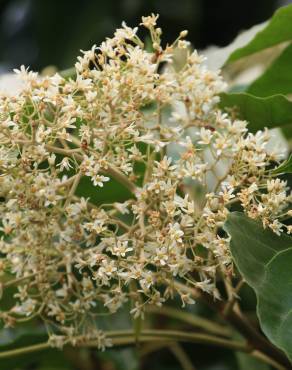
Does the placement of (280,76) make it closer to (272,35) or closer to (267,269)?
(272,35)

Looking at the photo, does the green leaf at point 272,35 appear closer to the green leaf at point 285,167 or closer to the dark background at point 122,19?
the green leaf at point 285,167

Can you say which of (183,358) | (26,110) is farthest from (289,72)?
(183,358)

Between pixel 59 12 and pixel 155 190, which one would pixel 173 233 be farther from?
pixel 59 12

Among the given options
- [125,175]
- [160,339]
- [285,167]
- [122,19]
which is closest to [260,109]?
[285,167]

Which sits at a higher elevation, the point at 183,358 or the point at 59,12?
the point at 59,12

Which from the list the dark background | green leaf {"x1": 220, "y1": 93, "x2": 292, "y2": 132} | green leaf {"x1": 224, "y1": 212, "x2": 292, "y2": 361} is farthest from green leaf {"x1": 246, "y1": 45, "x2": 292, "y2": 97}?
the dark background

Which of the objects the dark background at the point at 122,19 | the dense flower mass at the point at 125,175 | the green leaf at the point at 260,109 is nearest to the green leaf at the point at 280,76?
the green leaf at the point at 260,109
